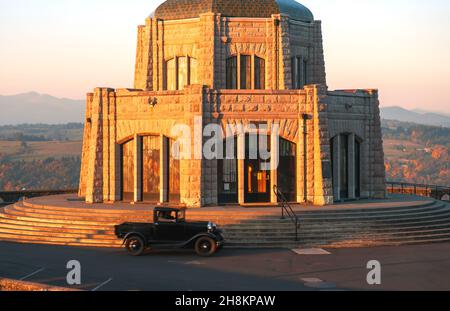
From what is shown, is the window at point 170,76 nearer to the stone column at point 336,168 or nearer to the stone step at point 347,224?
the stone column at point 336,168

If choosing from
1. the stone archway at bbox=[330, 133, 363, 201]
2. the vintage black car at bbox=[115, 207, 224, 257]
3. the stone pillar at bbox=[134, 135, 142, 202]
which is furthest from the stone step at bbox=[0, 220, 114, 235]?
the stone archway at bbox=[330, 133, 363, 201]

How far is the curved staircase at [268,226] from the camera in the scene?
31.4 metres

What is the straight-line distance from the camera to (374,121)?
4106 cm

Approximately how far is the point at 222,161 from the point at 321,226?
7.17 metres

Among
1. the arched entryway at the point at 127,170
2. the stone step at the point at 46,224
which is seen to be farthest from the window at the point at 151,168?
the stone step at the point at 46,224

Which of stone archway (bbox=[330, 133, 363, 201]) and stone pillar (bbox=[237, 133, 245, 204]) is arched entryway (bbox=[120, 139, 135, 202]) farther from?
stone archway (bbox=[330, 133, 363, 201])

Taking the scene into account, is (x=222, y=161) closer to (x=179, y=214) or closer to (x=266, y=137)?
(x=266, y=137)

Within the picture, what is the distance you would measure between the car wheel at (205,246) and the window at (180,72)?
51.6ft

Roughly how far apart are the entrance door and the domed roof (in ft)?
28.1

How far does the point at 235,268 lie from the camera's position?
Answer: 2605cm

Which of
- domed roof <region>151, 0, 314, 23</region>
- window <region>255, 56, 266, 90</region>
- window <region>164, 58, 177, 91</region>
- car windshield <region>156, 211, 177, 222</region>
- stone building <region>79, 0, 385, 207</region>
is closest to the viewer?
car windshield <region>156, 211, 177, 222</region>

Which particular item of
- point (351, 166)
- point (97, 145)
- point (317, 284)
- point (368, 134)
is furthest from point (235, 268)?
point (368, 134)

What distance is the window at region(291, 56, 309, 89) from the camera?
43.2m

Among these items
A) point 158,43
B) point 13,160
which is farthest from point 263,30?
point 13,160
